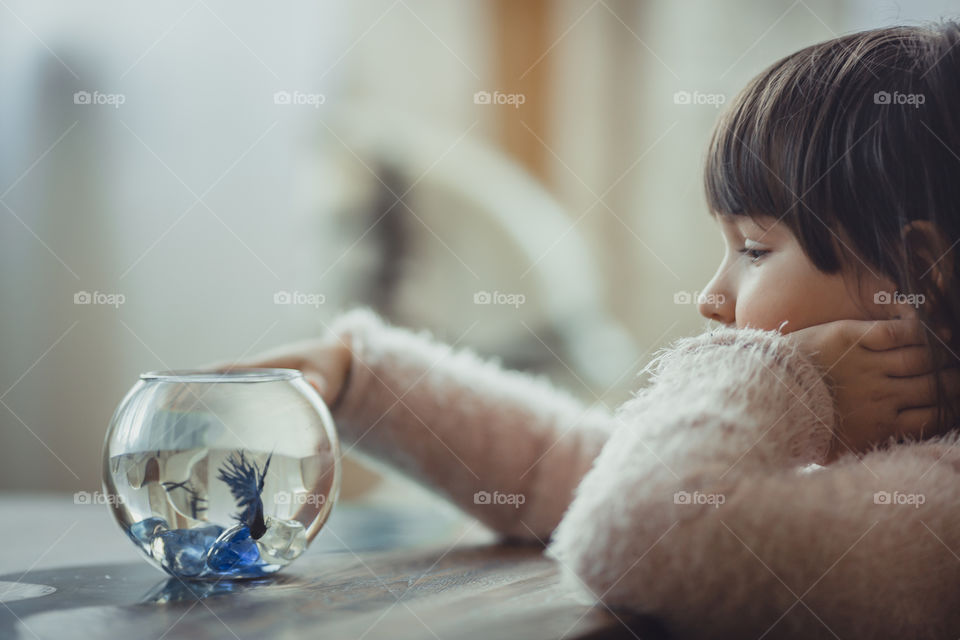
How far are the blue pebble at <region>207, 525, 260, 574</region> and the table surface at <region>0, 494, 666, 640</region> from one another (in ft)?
0.05

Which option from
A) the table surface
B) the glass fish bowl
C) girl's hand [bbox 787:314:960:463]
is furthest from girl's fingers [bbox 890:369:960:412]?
the glass fish bowl

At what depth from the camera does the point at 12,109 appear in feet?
5.51

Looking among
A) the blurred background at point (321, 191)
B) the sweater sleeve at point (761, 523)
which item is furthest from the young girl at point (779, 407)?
the blurred background at point (321, 191)

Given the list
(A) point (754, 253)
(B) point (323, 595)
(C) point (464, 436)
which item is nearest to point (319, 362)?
(C) point (464, 436)

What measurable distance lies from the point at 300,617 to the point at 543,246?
1.38 m

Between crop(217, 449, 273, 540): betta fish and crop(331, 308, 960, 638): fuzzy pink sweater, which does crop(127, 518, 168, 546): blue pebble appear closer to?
crop(217, 449, 273, 540): betta fish

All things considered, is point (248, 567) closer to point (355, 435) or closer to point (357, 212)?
point (355, 435)

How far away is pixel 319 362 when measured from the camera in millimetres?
768

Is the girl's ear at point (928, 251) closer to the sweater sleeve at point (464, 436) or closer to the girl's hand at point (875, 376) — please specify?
the girl's hand at point (875, 376)

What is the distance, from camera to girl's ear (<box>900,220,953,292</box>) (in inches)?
24.7

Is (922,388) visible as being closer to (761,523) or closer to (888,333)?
(888,333)

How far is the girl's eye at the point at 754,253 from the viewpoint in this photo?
26.2 inches

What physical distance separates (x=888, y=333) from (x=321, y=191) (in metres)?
1.42

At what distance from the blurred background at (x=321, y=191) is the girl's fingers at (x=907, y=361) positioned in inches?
41.0
